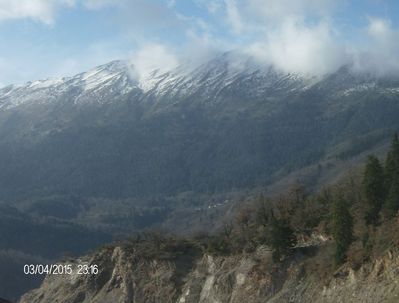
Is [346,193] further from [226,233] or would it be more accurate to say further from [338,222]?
[338,222]

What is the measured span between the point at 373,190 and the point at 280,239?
391 inches

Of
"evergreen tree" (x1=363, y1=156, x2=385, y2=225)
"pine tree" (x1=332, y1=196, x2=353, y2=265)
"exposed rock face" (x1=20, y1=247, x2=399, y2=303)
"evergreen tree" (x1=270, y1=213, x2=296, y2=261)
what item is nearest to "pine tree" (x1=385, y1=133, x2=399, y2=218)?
"evergreen tree" (x1=363, y1=156, x2=385, y2=225)

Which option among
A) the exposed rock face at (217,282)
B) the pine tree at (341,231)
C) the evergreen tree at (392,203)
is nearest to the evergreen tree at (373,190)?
the evergreen tree at (392,203)

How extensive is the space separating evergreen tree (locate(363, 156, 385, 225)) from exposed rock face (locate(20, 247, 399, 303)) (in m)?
7.30

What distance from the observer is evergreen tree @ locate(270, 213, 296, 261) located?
56156 mm

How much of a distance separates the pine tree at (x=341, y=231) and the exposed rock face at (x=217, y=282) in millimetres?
1625

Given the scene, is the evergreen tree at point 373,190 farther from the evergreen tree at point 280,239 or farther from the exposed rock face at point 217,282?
the exposed rock face at point 217,282

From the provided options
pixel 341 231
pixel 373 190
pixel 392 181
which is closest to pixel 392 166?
pixel 392 181

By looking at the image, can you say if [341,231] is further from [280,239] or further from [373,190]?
[373,190]

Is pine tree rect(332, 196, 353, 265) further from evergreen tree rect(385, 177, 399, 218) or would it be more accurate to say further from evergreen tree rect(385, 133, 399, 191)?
evergreen tree rect(385, 133, 399, 191)

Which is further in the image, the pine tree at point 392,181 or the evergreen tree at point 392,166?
the evergreen tree at point 392,166

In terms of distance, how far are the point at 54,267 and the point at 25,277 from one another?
112665mm

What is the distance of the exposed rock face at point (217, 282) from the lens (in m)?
47.9

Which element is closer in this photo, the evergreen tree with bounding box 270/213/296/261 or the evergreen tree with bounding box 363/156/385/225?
the evergreen tree with bounding box 270/213/296/261
